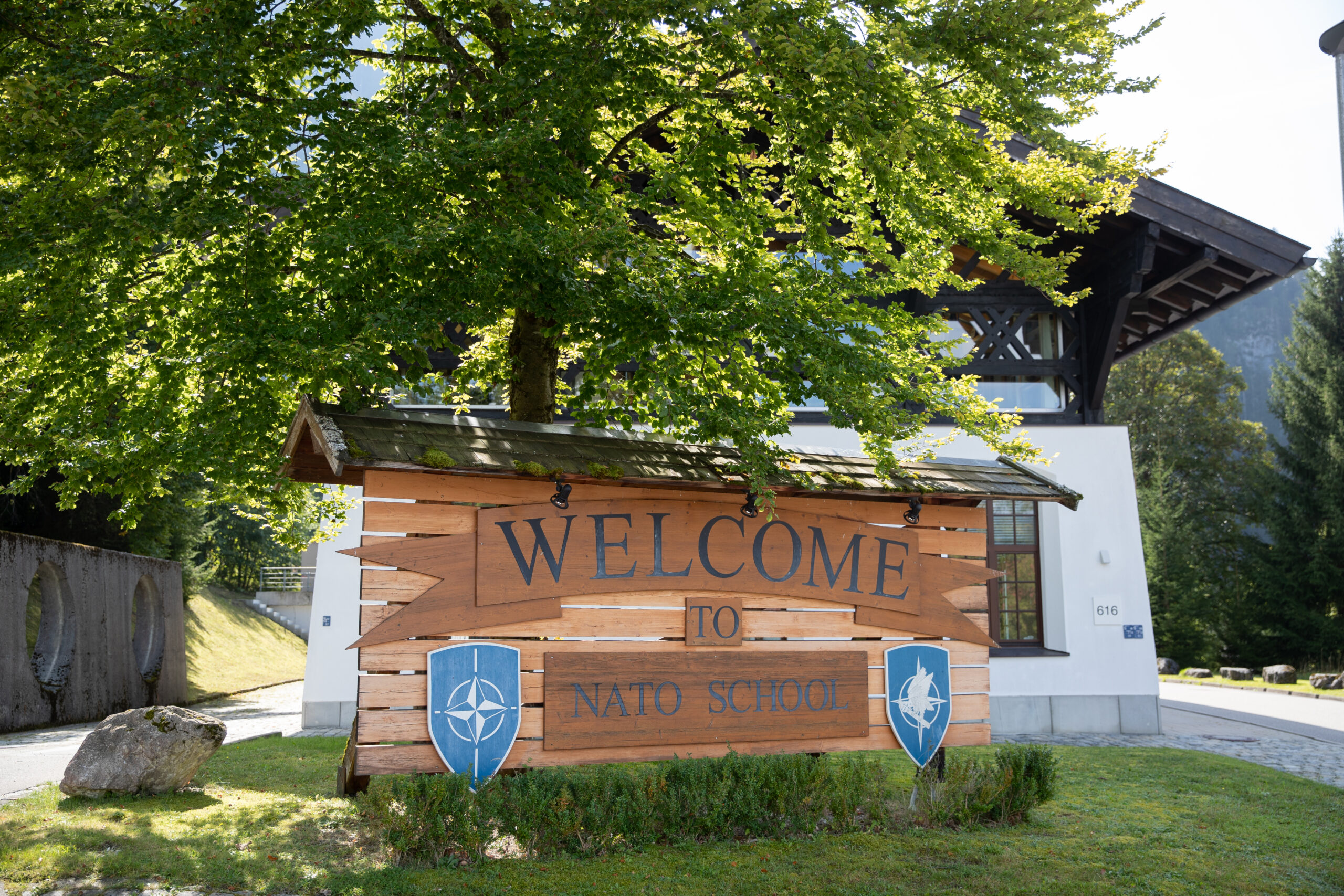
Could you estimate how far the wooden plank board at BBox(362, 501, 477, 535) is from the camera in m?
5.46

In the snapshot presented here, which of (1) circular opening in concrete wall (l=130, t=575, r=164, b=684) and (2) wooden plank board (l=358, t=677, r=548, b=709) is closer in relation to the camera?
(2) wooden plank board (l=358, t=677, r=548, b=709)

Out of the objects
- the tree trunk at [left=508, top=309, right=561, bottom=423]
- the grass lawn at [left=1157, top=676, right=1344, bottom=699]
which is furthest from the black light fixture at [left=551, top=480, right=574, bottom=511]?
the grass lawn at [left=1157, top=676, right=1344, bottom=699]

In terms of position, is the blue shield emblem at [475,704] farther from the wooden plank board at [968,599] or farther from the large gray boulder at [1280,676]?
the large gray boulder at [1280,676]

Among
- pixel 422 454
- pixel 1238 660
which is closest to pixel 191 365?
pixel 422 454

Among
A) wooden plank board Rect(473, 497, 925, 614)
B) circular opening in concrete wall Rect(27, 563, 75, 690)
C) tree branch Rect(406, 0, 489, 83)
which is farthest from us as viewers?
circular opening in concrete wall Rect(27, 563, 75, 690)

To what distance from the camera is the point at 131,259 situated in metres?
6.19

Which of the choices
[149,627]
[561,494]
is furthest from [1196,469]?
[561,494]

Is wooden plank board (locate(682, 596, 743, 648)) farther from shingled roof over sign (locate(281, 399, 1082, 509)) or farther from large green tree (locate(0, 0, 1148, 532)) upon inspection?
large green tree (locate(0, 0, 1148, 532))

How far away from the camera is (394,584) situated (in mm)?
5438

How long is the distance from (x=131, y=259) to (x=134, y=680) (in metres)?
12.6

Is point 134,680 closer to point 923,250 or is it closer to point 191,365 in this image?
point 191,365

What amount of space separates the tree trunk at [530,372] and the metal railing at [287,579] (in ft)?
115

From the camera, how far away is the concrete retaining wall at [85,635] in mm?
12477

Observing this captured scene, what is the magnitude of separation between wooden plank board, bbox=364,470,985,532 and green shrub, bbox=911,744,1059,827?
5.88 feet
